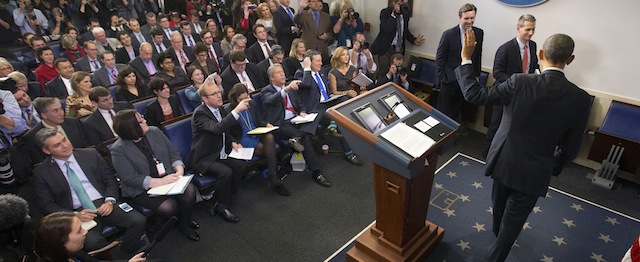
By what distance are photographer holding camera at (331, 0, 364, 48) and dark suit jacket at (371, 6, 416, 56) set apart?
522 millimetres

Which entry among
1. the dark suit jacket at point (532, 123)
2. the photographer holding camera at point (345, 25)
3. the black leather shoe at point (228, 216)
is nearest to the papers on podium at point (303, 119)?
the black leather shoe at point (228, 216)

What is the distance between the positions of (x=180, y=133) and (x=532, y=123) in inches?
114

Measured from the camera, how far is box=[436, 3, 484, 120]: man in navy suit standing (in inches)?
163

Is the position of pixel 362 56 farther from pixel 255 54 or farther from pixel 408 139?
pixel 408 139

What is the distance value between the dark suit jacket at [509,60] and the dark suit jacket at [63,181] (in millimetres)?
3792

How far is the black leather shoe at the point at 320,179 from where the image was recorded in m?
4.01

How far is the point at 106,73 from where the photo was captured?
15.7 ft

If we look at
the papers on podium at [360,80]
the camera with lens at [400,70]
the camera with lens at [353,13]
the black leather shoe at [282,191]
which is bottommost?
the black leather shoe at [282,191]

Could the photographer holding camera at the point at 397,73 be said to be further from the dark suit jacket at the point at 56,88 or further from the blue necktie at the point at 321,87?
the dark suit jacket at the point at 56,88

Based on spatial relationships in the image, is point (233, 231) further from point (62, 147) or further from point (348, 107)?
point (348, 107)

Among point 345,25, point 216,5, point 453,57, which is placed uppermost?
point 216,5

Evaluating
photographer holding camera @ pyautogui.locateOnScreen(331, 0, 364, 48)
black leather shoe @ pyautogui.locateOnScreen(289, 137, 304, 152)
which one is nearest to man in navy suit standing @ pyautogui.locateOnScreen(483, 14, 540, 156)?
black leather shoe @ pyautogui.locateOnScreen(289, 137, 304, 152)

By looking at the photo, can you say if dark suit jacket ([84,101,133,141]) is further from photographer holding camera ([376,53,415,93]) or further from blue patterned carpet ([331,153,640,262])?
photographer holding camera ([376,53,415,93])

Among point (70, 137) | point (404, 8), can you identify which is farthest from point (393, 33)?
point (70, 137)
